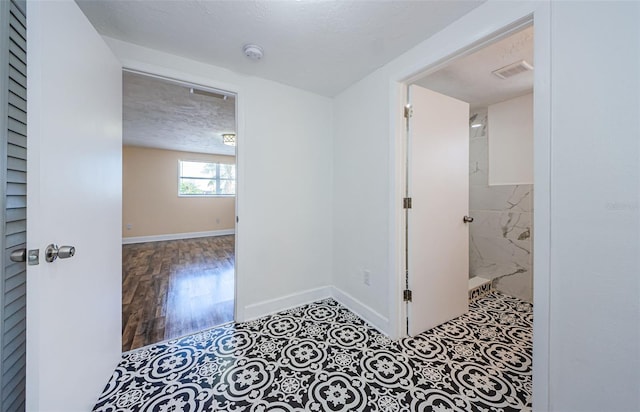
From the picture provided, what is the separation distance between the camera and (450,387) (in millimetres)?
1325

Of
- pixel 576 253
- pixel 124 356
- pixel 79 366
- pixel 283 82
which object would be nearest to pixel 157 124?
pixel 283 82

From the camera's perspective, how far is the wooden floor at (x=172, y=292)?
1.94 metres

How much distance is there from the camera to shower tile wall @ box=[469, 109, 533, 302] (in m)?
2.48

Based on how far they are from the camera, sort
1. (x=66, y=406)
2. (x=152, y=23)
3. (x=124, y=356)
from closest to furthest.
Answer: (x=66, y=406) < (x=152, y=23) < (x=124, y=356)

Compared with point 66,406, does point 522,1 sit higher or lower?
higher

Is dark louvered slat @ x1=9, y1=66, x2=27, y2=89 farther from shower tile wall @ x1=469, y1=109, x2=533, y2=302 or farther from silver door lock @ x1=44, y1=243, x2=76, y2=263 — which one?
shower tile wall @ x1=469, y1=109, x2=533, y2=302

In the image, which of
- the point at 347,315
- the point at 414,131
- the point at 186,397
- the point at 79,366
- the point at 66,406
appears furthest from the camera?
the point at 347,315

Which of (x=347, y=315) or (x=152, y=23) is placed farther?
(x=347, y=315)

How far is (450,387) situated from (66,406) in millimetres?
1907

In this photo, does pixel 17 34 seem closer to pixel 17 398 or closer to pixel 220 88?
pixel 220 88

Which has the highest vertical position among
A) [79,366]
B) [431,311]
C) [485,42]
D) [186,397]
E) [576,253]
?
[485,42]

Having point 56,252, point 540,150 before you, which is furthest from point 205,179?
point 540,150

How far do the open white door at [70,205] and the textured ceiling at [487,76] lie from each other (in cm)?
210

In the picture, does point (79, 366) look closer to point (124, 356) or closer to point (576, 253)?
point (124, 356)
